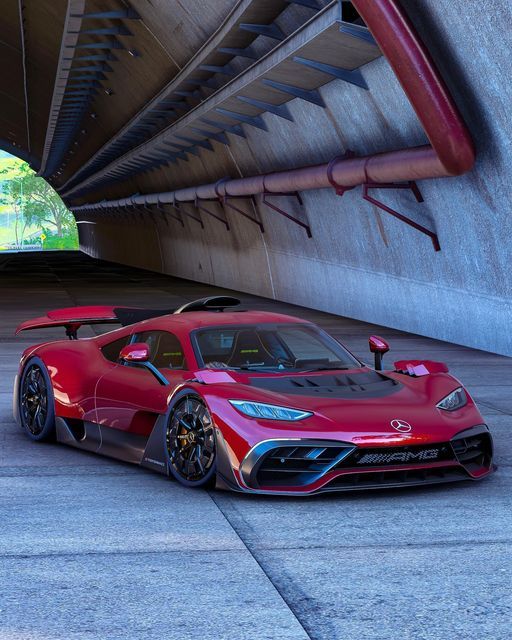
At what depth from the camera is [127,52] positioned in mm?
29688

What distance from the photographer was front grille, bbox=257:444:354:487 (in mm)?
6777

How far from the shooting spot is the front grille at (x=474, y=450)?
7.16 m

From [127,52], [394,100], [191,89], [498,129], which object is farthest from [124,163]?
[498,129]

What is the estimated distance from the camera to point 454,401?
7570 mm

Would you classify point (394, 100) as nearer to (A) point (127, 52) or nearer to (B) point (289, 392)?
(B) point (289, 392)

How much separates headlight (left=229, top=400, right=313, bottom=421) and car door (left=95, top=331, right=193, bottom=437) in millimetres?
778

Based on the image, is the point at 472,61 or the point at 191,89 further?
the point at 191,89

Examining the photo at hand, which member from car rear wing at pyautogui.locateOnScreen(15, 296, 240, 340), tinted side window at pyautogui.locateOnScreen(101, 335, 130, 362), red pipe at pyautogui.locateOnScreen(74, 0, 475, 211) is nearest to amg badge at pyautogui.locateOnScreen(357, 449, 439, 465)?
tinted side window at pyautogui.locateOnScreen(101, 335, 130, 362)

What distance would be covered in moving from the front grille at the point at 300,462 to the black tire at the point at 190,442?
0.35 metres

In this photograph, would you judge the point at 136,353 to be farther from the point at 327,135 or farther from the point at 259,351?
the point at 327,135

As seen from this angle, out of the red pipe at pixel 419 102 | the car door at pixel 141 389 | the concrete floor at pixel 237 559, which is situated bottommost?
the concrete floor at pixel 237 559

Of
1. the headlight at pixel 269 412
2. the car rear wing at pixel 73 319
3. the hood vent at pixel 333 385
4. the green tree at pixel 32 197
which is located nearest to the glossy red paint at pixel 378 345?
the hood vent at pixel 333 385

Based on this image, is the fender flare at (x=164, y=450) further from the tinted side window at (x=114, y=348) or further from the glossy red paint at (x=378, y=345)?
the glossy red paint at (x=378, y=345)

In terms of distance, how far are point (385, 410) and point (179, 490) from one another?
4.48 ft
